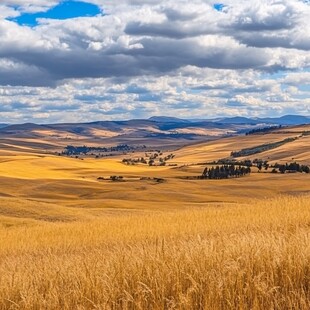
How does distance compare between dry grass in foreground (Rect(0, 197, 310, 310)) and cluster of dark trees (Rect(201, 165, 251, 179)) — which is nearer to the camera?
dry grass in foreground (Rect(0, 197, 310, 310))

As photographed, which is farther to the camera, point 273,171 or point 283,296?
point 273,171

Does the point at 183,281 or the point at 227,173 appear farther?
the point at 227,173

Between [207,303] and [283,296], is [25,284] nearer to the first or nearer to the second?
[207,303]

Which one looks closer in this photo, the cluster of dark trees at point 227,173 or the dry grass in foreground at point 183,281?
the dry grass in foreground at point 183,281

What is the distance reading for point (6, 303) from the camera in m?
6.65

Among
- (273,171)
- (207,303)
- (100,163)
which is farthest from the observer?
(100,163)

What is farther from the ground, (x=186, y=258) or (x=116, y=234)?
(x=186, y=258)

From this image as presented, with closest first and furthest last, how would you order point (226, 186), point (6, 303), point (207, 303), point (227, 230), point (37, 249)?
point (207, 303) < point (6, 303) < point (227, 230) < point (37, 249) < point (226, 186)

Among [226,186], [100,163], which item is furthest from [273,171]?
[100,163]

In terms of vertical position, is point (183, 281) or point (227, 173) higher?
point (183, 281)

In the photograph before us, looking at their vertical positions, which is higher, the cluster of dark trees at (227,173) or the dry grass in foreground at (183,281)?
the dry grass in foreground at (183,281)

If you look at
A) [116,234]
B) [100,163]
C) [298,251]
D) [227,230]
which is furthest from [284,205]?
[100,163]

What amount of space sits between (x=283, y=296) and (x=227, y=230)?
842cm

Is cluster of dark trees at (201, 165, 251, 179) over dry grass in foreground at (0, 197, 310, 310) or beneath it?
beneath
